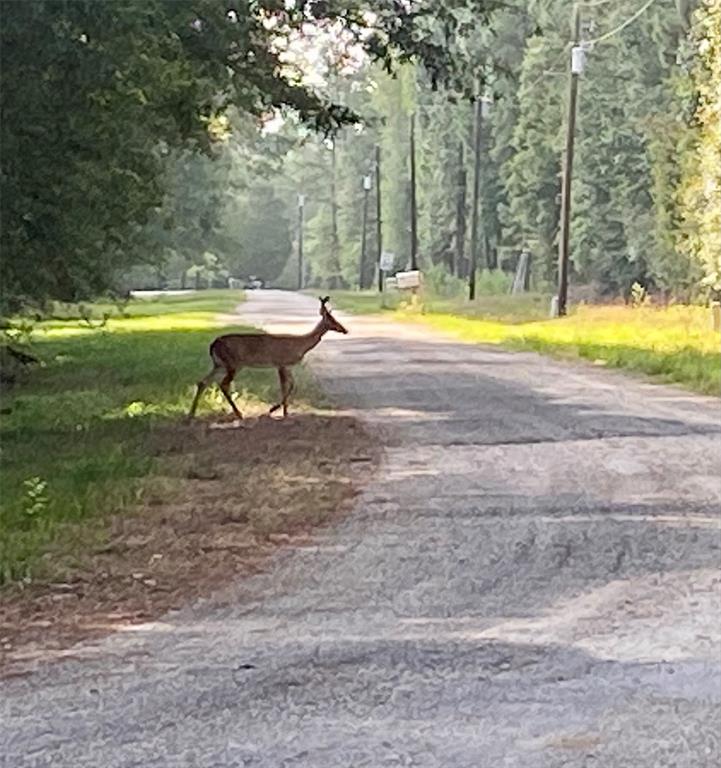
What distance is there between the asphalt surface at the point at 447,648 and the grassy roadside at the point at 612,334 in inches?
352

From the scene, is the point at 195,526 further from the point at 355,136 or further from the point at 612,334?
the point at 355,136

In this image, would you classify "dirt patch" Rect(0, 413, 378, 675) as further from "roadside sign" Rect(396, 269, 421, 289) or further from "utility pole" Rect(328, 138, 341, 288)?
"utility pole" Rect(328, 138, 341, 288)

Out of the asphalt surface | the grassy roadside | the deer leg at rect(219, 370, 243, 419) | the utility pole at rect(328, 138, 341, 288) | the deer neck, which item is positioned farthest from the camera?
the utility pole at rect(328, 138, 341, 288)

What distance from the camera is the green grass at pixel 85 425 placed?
10.1m

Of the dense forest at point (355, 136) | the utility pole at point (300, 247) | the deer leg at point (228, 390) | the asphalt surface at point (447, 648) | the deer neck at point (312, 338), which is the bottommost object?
the utility pole at point (300, 247)

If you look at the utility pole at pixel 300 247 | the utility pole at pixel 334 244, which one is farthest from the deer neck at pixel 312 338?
the utility pole at pixel 300 247

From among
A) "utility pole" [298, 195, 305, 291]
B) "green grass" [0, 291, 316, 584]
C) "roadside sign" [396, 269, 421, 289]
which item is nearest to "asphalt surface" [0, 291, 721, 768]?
"green grass" [0, 291, 316, 584]

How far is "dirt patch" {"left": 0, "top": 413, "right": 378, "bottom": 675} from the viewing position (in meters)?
7.53

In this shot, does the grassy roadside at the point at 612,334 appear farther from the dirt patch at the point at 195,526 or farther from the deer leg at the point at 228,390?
the dirt patch at the point at 195,526

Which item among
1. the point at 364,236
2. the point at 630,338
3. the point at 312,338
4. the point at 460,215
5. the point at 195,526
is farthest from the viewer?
the point at 364,236

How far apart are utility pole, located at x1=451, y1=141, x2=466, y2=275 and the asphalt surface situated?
5960cm

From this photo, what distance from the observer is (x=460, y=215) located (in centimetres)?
7162

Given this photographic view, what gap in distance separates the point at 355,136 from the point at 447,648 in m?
99.5

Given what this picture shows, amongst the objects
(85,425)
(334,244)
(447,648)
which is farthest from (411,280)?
(334,244)
